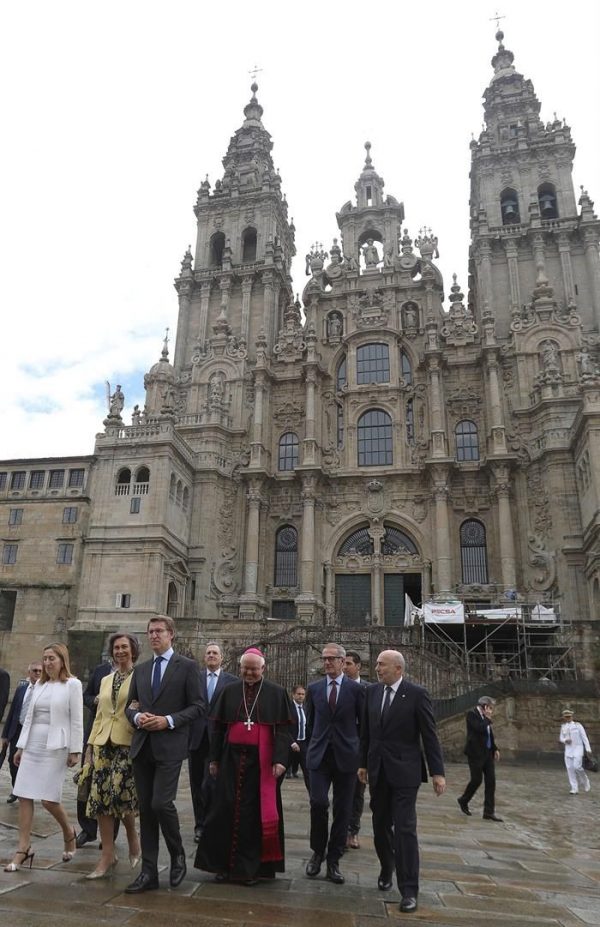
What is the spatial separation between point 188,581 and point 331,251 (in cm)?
2288

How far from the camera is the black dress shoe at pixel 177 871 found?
5.57m

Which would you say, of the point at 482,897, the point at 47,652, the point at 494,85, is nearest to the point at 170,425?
the point at 47,652

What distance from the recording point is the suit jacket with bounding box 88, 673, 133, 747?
20.6 feet

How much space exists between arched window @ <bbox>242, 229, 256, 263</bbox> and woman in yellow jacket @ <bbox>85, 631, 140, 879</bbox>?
134ft

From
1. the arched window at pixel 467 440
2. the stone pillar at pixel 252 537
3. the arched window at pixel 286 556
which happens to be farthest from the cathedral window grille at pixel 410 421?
the stone pillar at pixel 252 537

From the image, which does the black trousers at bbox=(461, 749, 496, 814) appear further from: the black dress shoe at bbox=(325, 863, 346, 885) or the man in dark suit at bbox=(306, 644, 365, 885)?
the black dress shoe at bbox=(325, 863, 346, 885)

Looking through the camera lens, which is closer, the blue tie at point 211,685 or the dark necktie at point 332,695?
the dark necktie at point 332,695

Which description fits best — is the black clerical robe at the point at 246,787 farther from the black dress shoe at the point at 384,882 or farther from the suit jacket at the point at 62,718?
the suit jacket at the point at 62,718

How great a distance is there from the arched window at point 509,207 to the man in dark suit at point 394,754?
130 ft

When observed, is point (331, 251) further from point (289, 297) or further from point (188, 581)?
point (188, 581)

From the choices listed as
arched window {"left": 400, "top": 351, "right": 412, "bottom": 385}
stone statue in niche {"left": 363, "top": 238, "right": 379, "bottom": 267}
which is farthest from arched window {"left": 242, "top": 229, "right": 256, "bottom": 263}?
arched window {"left": 400, "top": 351, "right": 412, "bottom": 385}

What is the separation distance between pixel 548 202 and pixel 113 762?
42.9 metres

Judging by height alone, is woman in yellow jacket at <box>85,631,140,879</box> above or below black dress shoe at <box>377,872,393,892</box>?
above

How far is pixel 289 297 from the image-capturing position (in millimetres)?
44875
